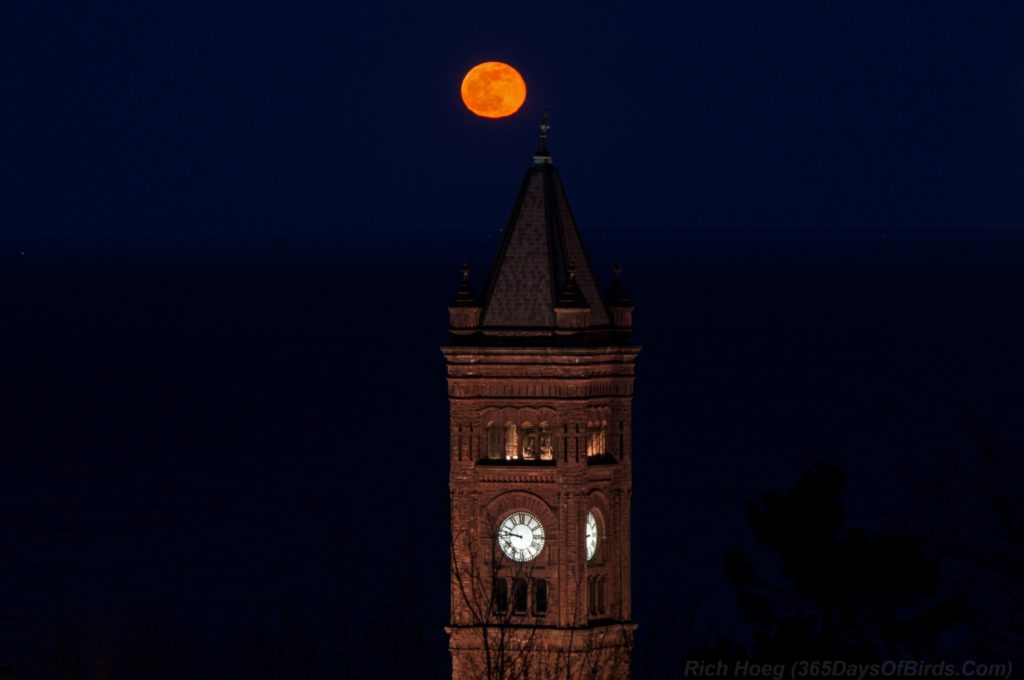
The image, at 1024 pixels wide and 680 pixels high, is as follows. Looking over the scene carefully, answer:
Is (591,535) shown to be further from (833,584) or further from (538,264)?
(833,584)

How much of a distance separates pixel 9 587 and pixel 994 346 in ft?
349

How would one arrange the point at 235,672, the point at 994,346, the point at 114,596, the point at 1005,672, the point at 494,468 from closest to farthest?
the point at 1005,672 → the point at 494,468 → the point at 235,672 → the point at 114,596 → the point at 994,346

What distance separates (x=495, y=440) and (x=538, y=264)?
295cm

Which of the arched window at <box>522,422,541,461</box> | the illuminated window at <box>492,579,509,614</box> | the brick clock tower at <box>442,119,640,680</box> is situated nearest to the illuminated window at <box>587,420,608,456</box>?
the brick clock tower at <box>442,119,640,680</box>

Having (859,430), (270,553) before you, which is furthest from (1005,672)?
(859,430)

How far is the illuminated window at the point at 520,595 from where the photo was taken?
54312 millimetres

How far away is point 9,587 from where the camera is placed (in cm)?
9188

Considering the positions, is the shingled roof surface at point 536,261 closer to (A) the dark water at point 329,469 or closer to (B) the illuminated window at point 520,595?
(B) the illuminated window at point 520,595

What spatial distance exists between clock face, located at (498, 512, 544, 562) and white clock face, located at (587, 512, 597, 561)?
3.21ft

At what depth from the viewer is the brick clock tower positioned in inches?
2137

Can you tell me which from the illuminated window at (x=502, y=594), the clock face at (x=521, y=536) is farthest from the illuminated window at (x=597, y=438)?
the illuminated window at (x=502, y=594)

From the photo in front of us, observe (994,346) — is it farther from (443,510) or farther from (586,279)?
(586,279)

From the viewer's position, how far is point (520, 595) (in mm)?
54562

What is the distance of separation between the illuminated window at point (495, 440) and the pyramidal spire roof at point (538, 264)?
161 cm
